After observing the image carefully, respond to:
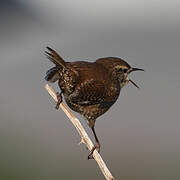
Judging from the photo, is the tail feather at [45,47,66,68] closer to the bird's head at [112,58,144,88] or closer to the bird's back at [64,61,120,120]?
the bird's back at [64,61,120,120]

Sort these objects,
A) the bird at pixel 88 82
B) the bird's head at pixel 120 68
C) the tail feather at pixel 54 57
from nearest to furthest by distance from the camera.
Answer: the tail feather at pixel 54 57 < the bird at pixel 88 82 < the bird's head at pixel 120 68

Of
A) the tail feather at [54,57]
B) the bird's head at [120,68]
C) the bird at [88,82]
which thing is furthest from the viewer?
the bird's head at [120,68]

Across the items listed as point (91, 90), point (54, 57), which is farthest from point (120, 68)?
point (54, 57)

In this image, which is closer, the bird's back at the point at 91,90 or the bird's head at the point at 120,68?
the bird's back at the point at 91,90

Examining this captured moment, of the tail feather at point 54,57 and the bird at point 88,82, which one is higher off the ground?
the tail feather at point 54,57

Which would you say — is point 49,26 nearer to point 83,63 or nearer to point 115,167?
point 115,167

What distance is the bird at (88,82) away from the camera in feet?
17.4

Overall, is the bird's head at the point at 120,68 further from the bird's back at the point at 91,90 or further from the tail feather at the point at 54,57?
the tail feather at the point at 54,57

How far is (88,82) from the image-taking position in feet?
17.7

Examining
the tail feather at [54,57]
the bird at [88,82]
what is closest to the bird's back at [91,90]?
the bird at [88,82]

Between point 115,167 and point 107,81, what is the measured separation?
607 centimetres
